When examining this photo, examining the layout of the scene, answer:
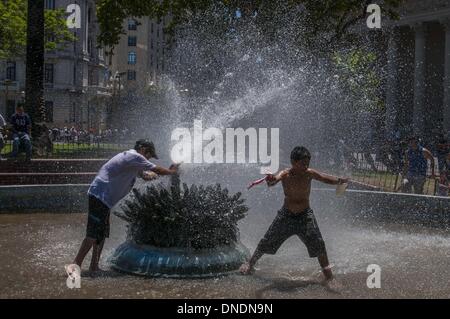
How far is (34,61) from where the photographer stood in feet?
57.6

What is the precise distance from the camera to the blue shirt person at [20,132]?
563 inches

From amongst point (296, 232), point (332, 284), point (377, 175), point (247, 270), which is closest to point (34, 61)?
point (377, 175)

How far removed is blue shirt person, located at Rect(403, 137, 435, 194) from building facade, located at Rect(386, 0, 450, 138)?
2571cm

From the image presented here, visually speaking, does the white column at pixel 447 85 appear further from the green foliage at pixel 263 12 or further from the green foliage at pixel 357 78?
the green foliage at pixel 263 12

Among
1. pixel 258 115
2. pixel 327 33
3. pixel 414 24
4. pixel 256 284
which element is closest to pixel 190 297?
pixel 256 284

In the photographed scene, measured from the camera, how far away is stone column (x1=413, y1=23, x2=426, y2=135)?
40.5m

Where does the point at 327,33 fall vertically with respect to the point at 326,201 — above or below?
above

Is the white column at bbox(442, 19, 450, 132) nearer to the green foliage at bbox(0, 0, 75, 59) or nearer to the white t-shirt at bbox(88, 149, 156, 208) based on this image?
the green foliage at bbox(0, 0, 75, 59)

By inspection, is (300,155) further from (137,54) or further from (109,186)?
(137,54)

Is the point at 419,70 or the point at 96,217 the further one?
the point at 419,70

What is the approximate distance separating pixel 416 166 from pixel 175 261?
26.1 feet

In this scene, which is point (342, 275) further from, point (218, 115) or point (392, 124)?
point (392, 124)

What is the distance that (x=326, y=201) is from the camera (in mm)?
11336
